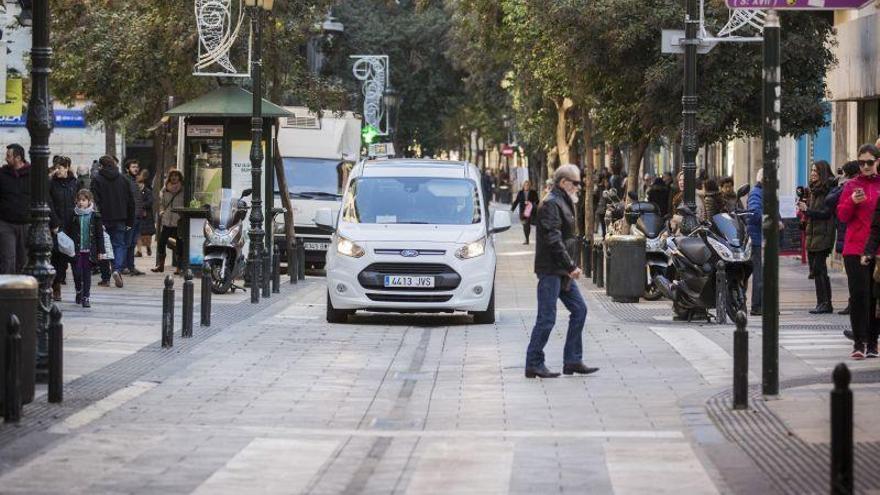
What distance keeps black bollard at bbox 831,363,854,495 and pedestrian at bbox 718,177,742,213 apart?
45.9ft

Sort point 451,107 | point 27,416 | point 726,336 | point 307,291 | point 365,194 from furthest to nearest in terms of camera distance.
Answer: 1. point 451,107
2. point 307,291
3. point 365,194
4. point 726,336
5. point 27,416

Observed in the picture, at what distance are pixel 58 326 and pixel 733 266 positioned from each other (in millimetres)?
10065

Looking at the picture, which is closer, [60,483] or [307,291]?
[60,483]

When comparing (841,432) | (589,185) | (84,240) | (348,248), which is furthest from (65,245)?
(589,185)

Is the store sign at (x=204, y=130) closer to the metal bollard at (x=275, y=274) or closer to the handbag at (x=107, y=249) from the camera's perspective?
the metal bollard at (x=275, y=274)

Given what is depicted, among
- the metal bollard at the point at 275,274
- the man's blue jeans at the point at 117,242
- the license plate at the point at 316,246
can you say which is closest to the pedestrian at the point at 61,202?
the man's blue jeans at the point at 117,242

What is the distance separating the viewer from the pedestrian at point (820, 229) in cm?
2227

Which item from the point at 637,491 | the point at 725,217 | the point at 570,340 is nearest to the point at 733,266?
the point at 725,217

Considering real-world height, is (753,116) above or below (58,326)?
above

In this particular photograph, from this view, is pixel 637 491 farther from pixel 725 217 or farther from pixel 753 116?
pixel 753 116

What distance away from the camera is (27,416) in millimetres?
12641

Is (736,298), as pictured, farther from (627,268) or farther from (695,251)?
(627,268)

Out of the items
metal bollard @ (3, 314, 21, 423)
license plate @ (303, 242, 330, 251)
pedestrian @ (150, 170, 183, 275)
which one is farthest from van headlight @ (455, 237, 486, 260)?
license plate @ (303, 242, 330, 251)

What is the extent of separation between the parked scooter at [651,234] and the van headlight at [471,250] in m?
4.53
